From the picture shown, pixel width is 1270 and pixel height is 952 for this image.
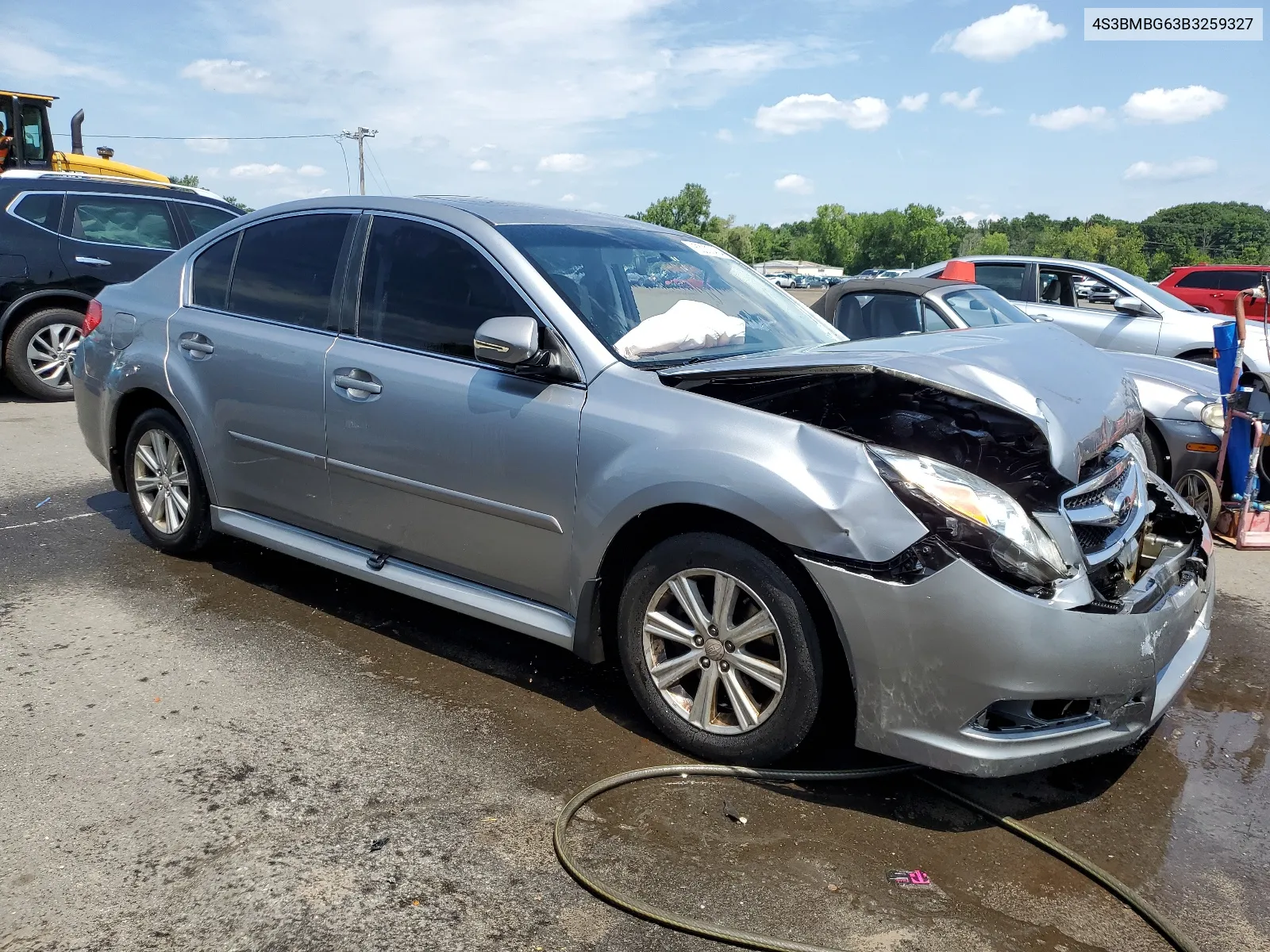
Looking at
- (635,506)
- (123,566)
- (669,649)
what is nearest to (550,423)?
(635,506)

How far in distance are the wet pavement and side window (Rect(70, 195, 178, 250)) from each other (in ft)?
21.7

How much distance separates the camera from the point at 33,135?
15.2 metres

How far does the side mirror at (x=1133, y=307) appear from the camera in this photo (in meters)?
10.2

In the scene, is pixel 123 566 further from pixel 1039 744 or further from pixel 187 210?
pixel 187 210

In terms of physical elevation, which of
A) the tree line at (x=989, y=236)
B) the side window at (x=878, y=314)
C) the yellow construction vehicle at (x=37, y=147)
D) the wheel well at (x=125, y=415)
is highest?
the tree line at (x=989, y=236)

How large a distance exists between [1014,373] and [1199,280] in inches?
792

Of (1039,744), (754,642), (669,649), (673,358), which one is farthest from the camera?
(673,358)

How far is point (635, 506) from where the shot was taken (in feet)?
10.7

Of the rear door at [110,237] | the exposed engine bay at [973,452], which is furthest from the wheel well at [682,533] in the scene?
the rear door at [110,237]

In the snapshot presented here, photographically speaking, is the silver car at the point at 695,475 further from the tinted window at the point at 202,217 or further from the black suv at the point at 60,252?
the tinted window at the point at 202,217

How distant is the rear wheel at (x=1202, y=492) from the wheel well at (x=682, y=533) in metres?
4.15

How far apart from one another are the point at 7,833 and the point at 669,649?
1932 millimetres

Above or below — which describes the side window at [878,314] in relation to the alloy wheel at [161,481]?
above

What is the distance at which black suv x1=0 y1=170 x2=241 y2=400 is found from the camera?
942 centimetres
